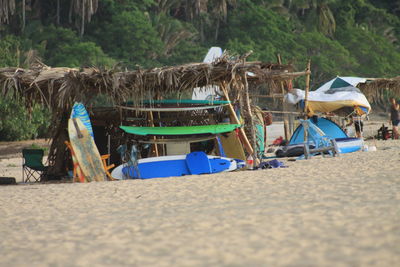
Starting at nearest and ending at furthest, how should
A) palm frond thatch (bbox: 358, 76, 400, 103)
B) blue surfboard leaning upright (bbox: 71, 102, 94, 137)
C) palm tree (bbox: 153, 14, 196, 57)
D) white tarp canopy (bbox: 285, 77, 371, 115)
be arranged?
1. blue surfboard leaning upright (bbox: 71, 102, 94, 137)
2. white tarp canopy (bbox: 285, 77, 371, 115)
3. palm frond thatch (bbox: 358, 76, 400, 103)
4. palm tree (bbox: 153, 14, 196, 57)

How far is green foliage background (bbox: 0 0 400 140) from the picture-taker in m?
39.0

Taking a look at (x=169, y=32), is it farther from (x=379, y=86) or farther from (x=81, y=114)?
(x=81, y=114)

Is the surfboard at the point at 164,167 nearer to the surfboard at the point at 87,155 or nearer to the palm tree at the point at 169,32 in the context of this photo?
the surfboard at the point at 87,155

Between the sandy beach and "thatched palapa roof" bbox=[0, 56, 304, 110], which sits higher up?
"thatched palapa roof" bbox=[0, 56, 304, 110]

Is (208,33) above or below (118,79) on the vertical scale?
above

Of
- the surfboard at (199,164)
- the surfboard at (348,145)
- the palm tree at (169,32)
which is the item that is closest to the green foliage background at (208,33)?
the palm tree at (169,32)

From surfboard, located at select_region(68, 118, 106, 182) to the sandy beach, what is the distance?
1.10 meters

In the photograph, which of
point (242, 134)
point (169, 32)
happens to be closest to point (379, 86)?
point (242, 134)

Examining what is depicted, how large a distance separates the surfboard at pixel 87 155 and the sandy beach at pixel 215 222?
1.10 m

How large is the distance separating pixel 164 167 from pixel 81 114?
1768 mm

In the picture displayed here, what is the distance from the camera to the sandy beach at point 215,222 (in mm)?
4820

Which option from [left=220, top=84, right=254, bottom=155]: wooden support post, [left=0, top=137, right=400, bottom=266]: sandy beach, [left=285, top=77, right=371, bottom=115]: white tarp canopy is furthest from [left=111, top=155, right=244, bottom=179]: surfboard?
[left=285, top=77, right=371, bottom=115]: white tarp canopy

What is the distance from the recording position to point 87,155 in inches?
422

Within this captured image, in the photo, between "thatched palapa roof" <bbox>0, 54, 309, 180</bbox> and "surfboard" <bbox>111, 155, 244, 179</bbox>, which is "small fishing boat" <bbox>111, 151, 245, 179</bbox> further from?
"thatched palapa roof" <bbox>0, 54, 309, 180</bbox>
